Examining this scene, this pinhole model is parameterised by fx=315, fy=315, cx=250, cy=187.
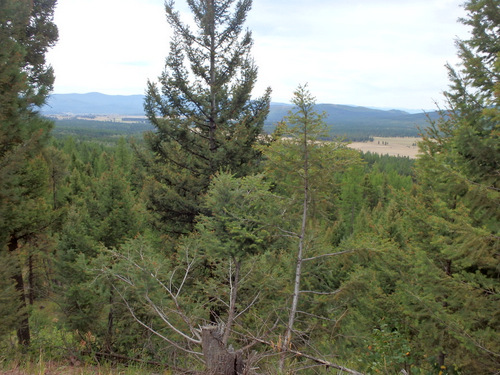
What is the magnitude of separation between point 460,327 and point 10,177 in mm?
9205

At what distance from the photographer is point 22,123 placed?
7672mm

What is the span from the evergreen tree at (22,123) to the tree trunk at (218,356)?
5969 millimetres

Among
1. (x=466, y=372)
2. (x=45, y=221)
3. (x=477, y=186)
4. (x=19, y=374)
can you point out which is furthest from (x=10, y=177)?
(x=466, y=372)

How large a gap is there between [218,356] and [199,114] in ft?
24.9

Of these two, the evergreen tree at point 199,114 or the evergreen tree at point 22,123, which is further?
the evergreen tree at point 199,114

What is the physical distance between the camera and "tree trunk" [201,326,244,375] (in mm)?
3535

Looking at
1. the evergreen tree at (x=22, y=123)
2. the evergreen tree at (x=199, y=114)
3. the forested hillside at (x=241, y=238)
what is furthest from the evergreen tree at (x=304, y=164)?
the evergreen tree at (x=22, y=123)

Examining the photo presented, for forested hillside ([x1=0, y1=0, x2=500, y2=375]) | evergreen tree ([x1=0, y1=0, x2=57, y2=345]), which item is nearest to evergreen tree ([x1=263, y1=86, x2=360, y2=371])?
forested hillside ([x1=0, y1=0, x2=500, y2=375])

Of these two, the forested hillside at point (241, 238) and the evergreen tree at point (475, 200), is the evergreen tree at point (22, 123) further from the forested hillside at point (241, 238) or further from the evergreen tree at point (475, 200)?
the evergreen tree at point (475, 200)

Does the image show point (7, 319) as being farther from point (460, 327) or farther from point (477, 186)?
point (477, 186)

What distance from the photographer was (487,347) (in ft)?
16.4

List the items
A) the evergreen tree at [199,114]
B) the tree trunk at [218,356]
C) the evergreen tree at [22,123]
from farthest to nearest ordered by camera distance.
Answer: the evergreen tree at [199,114], the evergreen tree at [22,123], the tree trunk at [218,356]

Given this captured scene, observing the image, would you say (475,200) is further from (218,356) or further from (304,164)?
(218,356)

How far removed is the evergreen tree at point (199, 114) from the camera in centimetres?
927
